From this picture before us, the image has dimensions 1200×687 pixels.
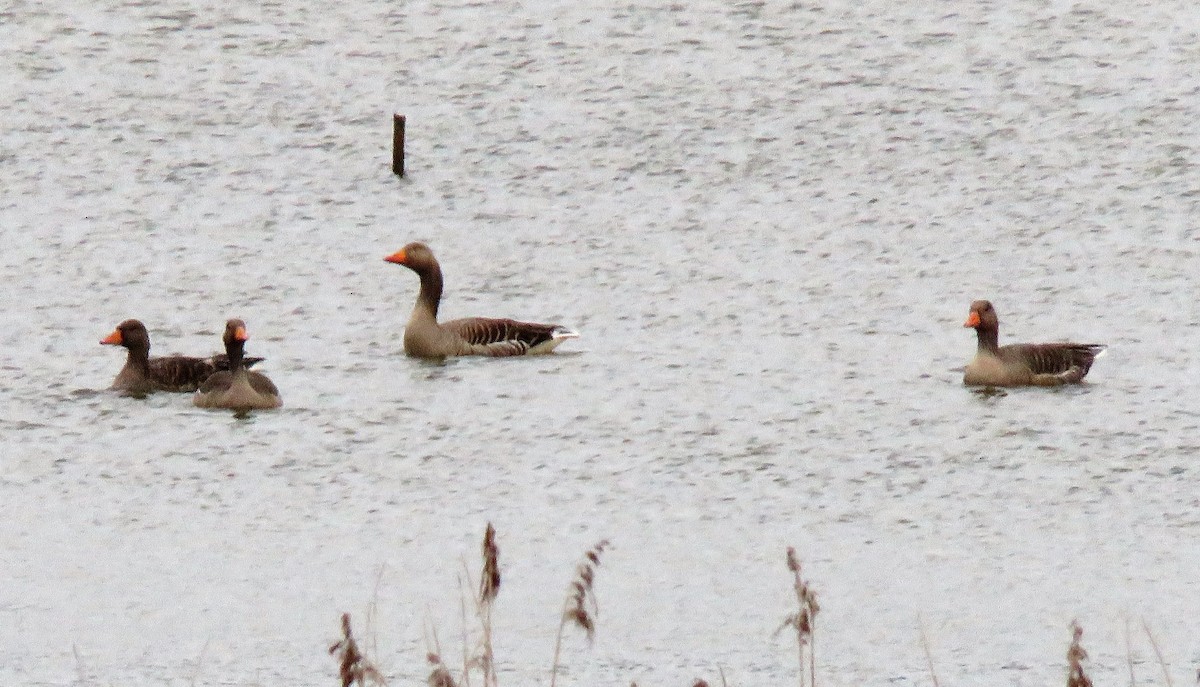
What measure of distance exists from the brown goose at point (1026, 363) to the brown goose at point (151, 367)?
642cm

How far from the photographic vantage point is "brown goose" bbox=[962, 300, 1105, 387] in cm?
2105

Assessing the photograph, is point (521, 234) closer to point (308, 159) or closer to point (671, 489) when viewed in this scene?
point (308, 159)

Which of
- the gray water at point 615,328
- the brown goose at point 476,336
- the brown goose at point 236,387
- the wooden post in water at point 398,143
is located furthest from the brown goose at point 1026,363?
the wooden post in water at point 398,143

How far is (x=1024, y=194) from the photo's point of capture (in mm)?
30875

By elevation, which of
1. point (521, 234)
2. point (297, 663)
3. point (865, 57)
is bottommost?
point (297, 663)

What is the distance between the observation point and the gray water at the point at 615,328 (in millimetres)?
13664

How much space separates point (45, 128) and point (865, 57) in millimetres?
13369

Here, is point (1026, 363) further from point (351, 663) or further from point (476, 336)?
point (351, 663)

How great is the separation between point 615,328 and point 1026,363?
462 cm

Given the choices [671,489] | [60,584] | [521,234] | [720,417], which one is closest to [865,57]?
[521,234]

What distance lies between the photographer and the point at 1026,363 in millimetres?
21328

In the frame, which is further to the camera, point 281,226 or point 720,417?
point 281,226

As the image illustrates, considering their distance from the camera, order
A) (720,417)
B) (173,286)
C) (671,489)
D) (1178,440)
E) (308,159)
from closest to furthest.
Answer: (671,489), (1178,440), (720,417), (173,286), (308,159)

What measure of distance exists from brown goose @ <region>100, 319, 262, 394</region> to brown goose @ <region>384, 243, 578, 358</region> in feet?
7.46
